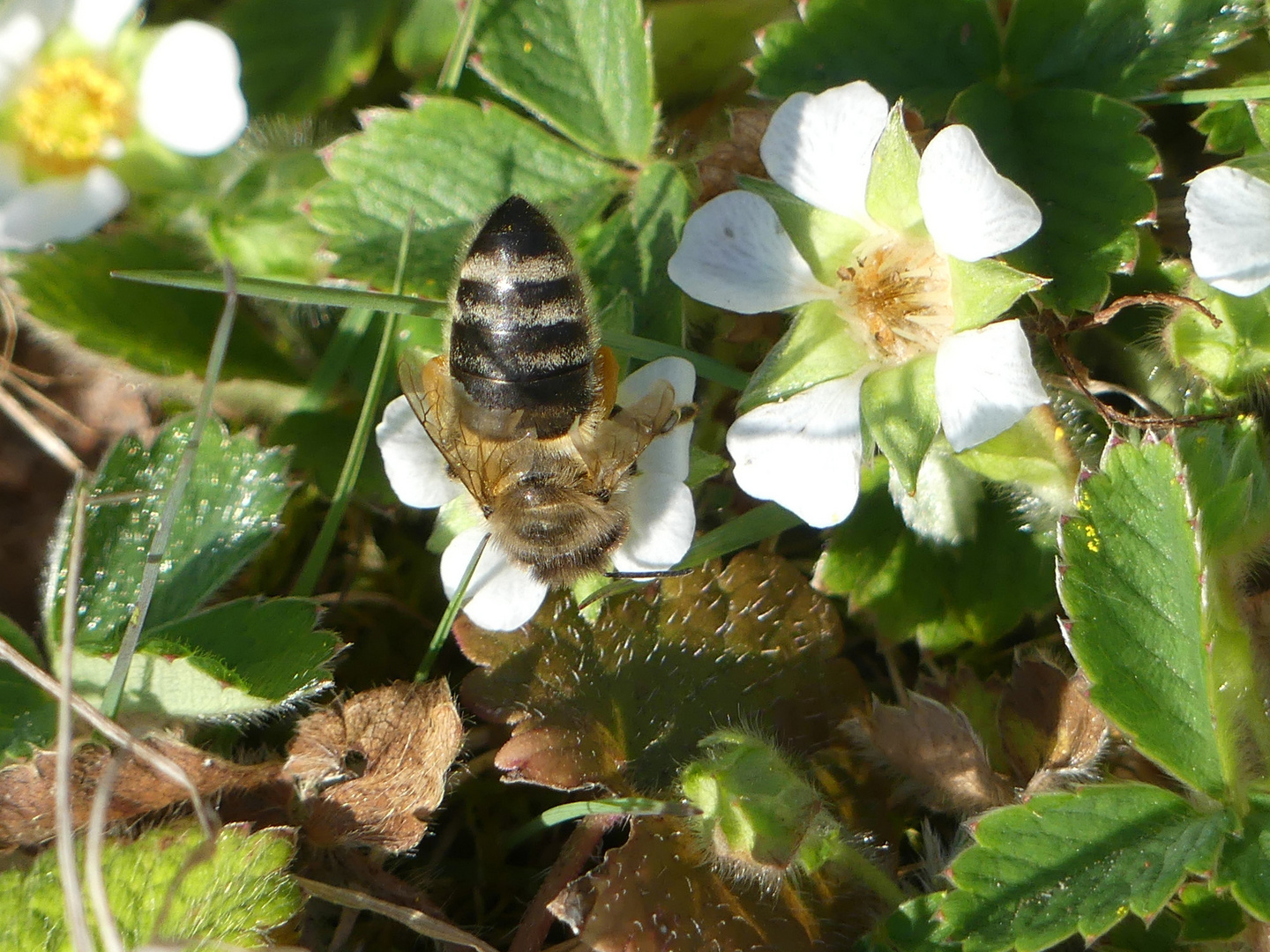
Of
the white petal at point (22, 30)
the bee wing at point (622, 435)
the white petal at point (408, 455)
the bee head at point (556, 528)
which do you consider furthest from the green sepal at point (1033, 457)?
the white petal at point (22, 30)

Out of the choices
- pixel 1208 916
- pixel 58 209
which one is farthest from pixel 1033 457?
pixel 58 209

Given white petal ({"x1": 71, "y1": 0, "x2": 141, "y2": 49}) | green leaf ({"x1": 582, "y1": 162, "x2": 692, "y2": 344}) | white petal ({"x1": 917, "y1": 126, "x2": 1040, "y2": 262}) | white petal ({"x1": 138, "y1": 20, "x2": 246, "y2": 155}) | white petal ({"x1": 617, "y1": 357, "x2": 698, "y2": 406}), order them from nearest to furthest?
white petal ({"x1": 917, "y1": 126, "x2": 1040, "y2": 262})
white petal ({"x1": 617, "y1": 357, "x2": 698, "y2": 406})
green leaf ({"x1": 582, "y1": 162, "x2": 692, "y2": 344})
white petal ({"x1": 138, "y1": 20, "x2": 246, "y2": 155})
white petal ({"x1": 71, "y1": 0, "x2": 141, "y2": 49})

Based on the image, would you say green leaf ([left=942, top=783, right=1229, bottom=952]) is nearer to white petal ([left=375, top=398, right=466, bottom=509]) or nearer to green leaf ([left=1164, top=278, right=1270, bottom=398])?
green leaf ([left=1164, top=278, right=1270, bottom=398])

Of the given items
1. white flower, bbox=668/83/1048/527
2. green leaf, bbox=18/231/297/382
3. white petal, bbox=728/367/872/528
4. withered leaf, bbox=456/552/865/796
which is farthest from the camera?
green leaf, bbox=18/231/297/382

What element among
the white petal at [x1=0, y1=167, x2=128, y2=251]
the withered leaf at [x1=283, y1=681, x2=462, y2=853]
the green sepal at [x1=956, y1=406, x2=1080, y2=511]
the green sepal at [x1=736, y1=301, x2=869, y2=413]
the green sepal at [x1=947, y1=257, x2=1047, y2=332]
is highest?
the white petal at [x1=0, y1=167, x2=128, y2=251]

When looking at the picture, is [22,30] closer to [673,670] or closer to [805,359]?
→ [805,359]

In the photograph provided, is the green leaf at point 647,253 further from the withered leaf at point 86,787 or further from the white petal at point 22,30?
the white petal at point 22,30

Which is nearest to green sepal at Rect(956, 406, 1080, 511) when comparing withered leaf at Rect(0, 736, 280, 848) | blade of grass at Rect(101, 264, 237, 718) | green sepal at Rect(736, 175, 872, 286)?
green sepal at Rect(736, 175, 872, 286)

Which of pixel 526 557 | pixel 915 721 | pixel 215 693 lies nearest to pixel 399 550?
pixel 215 693
